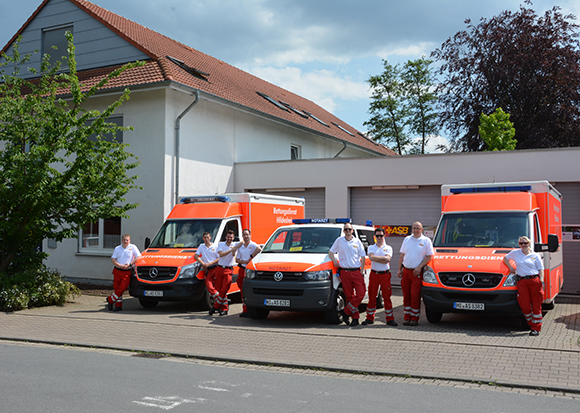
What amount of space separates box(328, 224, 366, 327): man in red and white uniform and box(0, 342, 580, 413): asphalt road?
3.26 meters

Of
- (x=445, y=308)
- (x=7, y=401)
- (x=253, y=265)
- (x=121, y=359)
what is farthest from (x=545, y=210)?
(x=7, y=401)

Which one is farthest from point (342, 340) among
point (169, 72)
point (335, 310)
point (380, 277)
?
point (169, 72)

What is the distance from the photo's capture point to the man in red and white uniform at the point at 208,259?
37.6ft

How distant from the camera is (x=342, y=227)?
1111cm

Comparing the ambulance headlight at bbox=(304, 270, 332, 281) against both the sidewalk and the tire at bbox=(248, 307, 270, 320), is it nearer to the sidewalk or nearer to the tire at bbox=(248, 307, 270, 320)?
the sidewalk

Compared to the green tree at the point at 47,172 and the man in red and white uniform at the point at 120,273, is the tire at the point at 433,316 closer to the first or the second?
the man in red and white uniform at the point at 120,273

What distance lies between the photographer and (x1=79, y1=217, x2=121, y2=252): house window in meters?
17.1

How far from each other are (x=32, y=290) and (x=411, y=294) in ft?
27.0

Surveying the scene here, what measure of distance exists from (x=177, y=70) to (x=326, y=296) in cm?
1034

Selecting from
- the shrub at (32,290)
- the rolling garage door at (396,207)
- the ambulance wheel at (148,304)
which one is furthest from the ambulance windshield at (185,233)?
the rolling garage door at (396,207)

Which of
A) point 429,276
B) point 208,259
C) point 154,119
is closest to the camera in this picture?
point 429,276

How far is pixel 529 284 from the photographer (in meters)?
9.07

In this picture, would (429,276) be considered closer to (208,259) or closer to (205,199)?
(208,259)

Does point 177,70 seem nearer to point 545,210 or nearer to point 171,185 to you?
point 171,185
